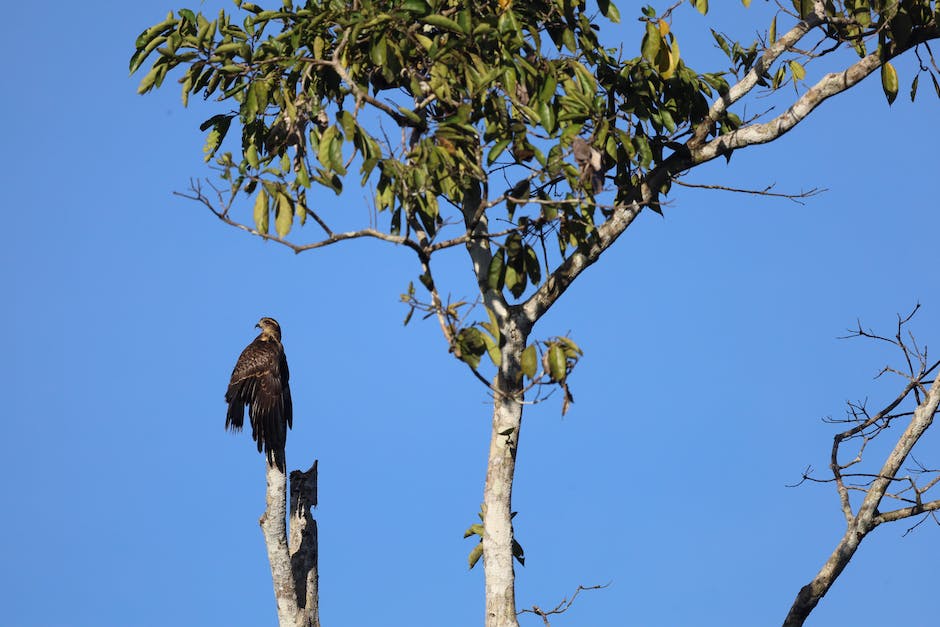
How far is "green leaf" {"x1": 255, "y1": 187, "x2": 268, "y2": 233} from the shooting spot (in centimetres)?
1040

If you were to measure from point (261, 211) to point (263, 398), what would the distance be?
3532 millimetres

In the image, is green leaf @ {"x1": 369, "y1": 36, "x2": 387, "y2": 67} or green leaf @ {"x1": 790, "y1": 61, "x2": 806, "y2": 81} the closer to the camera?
green leaf @ {"x1": 369, "y1": 36, "x2": 387, "y2": 67}

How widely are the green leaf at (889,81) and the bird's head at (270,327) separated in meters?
7.80

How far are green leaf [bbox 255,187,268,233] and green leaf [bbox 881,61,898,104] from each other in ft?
21.4

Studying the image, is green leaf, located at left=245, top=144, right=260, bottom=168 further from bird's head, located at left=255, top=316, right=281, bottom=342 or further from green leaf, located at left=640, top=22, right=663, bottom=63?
green leaf, located at left=640, top=22, right=663, bottom=63

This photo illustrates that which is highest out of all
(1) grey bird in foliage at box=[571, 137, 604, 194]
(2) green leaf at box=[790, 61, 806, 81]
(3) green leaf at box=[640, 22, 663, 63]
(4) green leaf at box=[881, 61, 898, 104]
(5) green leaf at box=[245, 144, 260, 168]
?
(2) green leaf at box=[790, 61, 806, 81]

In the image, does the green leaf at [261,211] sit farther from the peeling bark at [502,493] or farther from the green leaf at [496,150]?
the peeling bark at [502,493]

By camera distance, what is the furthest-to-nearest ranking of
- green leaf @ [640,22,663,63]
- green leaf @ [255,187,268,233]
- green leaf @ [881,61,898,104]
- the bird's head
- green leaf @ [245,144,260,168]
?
the bird's head → green leaf @ [881,61,898,104] → green leaf @ [245,144,260,168] → green leaf @ [640,22,663,63] → green leaf @ [255,187,268,233]

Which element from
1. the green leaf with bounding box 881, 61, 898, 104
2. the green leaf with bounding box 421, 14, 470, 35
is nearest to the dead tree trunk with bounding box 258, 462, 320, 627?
the green leaf with bounding box 421, 14, 470, 35

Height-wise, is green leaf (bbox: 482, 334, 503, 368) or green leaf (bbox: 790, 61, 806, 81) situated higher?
green leaf (bbox: 790, 61, 806, 81)

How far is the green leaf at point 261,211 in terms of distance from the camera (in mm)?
10398

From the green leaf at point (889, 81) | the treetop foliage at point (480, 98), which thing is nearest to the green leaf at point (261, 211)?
the treetop foliage at point (480, 98)

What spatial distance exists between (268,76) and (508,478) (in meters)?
4.77

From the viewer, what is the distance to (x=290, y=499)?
1377 cm
